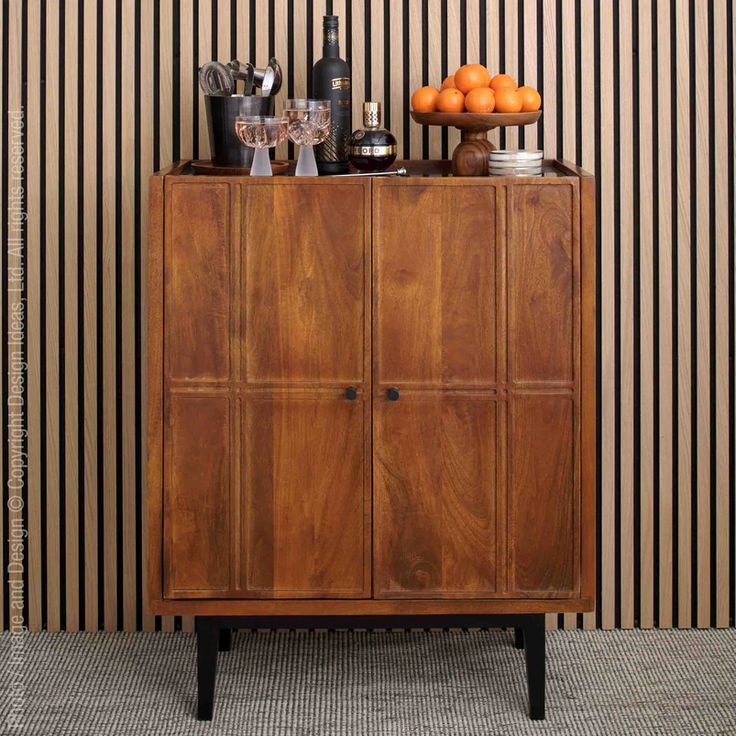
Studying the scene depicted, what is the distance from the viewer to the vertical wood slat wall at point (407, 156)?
3.67 m

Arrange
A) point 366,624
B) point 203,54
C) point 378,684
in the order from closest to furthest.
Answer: point 366,624 → point 378,684 → point 203,54

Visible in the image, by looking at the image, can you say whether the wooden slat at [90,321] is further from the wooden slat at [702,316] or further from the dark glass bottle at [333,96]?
the wooden slat at [702,316]

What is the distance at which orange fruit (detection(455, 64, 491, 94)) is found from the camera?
10.9 ft

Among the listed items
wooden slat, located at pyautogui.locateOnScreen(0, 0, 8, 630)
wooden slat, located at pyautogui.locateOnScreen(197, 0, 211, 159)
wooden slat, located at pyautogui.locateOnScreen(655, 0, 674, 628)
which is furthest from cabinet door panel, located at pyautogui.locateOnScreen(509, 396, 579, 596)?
wooden slat, located at pyautogui.locateOnScreen(0, 0, 8, 630)

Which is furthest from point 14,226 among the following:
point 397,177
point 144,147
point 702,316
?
point 702,316

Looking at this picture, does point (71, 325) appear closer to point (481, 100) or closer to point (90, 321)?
point (90, 321)

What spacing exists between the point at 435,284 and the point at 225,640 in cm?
132

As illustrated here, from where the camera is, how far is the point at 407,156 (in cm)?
372

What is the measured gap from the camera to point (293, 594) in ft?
10.6

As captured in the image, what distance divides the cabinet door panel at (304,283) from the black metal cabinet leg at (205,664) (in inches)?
26.8

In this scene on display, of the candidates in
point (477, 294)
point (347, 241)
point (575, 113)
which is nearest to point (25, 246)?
point (347, 241)

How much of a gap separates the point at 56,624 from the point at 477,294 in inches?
68.7

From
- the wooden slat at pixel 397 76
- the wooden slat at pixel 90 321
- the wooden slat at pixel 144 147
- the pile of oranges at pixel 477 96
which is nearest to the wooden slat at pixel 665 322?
the pile of oranges at pixel 477 96

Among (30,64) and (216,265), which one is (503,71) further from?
(30,64)
